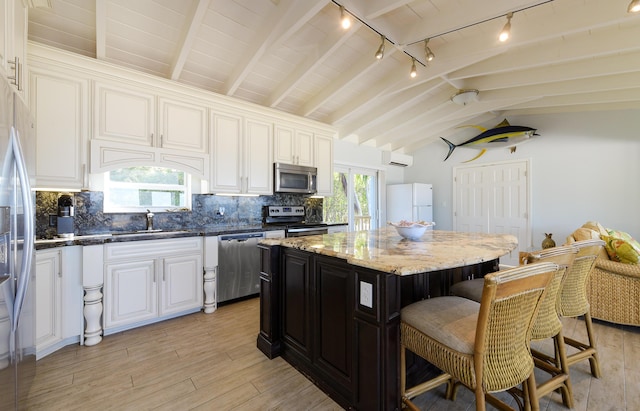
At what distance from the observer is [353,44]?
10.1ft

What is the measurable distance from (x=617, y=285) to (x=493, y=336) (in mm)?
2548

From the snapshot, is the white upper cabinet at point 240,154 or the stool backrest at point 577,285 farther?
the white upper cabinet at point 240,154

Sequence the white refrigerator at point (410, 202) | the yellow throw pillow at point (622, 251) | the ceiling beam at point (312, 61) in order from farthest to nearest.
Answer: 1. the white refrigerator at point (410, 202)
2. the ceiling beam at point (312, 61)
3. the yellow throw pillow at point (622, 251)

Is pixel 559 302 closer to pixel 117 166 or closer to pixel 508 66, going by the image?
pixel 508 66

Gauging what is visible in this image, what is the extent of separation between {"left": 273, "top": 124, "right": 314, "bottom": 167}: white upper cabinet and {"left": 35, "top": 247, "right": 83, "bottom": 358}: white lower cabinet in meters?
2.52

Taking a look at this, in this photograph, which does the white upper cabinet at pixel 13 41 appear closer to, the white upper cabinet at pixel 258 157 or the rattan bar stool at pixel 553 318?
the white upper cabinet at pixel 258 157

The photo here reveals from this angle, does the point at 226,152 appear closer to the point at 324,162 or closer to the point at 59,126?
the point at 59,126

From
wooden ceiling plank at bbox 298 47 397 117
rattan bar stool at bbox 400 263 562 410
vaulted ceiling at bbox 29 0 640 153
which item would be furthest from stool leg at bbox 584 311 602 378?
wooden ceiling plank at bbox 298 47 397 117

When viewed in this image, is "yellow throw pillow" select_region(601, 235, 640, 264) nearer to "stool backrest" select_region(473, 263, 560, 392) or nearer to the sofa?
the sofa

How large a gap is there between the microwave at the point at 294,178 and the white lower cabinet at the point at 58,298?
2.33 meters

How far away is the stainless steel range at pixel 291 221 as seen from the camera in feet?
12.6

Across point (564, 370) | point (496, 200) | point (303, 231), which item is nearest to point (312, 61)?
point (303, 231)

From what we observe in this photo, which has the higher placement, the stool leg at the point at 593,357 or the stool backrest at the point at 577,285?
the stool backrest at the point at 577,285

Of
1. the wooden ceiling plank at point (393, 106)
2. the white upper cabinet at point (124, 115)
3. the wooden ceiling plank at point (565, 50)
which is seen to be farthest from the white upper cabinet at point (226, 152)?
the wooden ceiling plank at point (565, 50)
